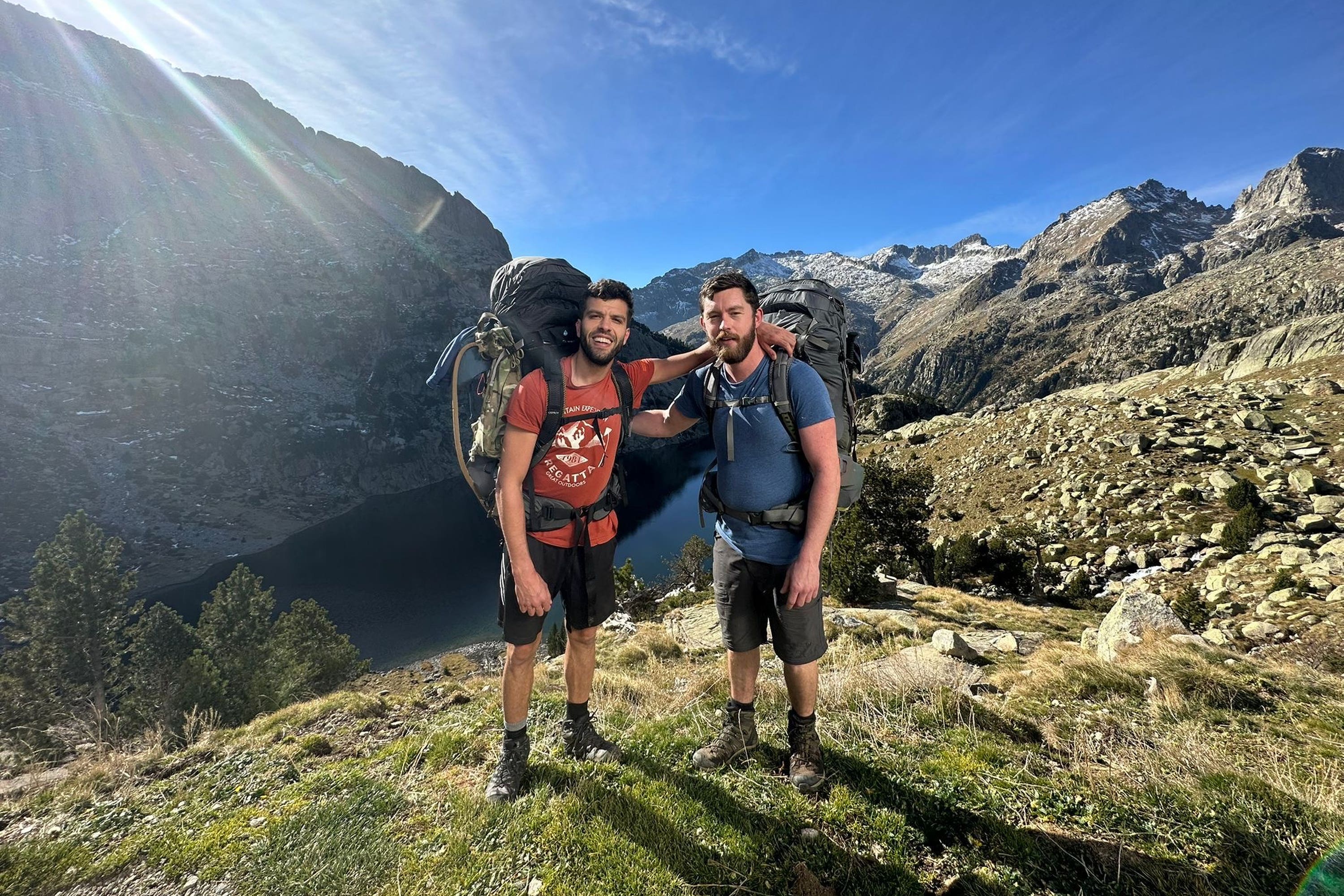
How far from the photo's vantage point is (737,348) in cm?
373

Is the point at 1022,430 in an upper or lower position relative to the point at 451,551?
upper

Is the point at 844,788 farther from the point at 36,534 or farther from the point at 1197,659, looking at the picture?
the point at 36,534

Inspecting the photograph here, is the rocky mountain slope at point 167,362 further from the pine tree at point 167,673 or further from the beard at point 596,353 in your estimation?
the beard at point 596,353

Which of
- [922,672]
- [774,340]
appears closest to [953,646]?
[922,672]

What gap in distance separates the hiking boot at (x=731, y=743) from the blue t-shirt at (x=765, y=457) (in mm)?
1631

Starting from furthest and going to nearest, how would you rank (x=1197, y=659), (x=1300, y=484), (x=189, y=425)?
(x=189, y=425)
(x=1300, y=484)
(x=1197, y=659)

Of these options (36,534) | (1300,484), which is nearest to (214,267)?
(36,534)

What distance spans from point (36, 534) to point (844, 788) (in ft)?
529

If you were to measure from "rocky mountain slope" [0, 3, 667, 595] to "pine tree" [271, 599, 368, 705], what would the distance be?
90284mm

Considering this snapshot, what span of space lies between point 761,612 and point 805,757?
1.15 metres

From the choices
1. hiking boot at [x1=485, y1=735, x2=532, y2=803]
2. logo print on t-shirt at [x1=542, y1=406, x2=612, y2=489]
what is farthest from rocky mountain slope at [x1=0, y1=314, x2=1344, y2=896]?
logo print on t-shirt at [x1=542, y1=406, x2=612, y2=489]

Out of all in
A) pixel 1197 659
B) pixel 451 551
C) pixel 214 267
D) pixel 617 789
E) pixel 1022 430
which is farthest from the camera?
pixel 214 267

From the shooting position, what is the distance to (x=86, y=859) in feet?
13.6

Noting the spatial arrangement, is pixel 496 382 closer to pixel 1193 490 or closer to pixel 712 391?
pixel 712 391
